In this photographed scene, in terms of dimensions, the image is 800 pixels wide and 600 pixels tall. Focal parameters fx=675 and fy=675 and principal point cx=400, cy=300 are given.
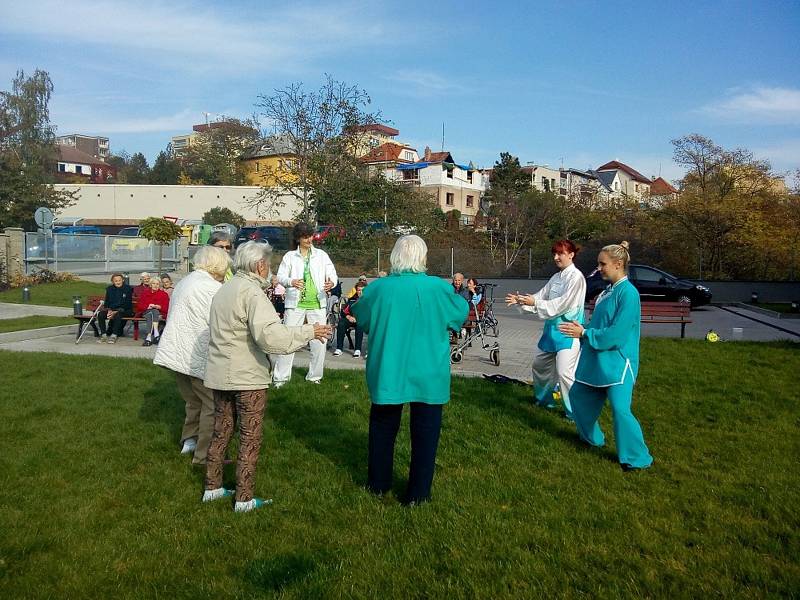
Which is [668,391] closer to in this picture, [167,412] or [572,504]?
A: [572,504]

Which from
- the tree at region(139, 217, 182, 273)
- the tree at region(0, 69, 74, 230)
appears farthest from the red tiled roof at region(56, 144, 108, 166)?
the tree at region(139, 217, 182, 273)

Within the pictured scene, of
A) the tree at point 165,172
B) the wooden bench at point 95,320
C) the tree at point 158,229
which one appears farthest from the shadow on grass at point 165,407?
the tree at point 165,172

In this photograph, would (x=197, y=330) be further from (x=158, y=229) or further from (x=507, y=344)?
(x=158, y=229)

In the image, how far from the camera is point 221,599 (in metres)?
3.50

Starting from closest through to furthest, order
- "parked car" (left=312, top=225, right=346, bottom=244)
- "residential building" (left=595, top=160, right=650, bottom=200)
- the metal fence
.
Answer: the metal fence, "parked car" (left=312, top=225, right=346, bottom=244), "residential building" (left=595, top=160, right=650, bottom=200)

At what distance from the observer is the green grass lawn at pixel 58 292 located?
2017 centimetres

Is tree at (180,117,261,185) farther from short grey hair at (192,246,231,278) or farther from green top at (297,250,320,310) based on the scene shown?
short grey hair at (192,246,231,278)

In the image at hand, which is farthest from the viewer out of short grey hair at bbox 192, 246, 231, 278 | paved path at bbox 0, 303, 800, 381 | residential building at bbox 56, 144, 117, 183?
residential building at bbox 56, 144, 117, 183

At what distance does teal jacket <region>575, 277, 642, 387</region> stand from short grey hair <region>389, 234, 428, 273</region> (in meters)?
1.83

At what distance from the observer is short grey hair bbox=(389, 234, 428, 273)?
14.6ft

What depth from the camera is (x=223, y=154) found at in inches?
2788

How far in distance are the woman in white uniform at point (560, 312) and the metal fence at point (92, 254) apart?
2313 centimetres

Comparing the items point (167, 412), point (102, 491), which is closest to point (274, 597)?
point (102, 491)

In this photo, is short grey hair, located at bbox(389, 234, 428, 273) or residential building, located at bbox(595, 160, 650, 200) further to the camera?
residential building, located at bbox(595, 160, 650, 200)
